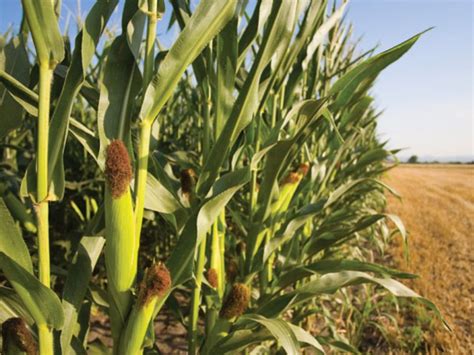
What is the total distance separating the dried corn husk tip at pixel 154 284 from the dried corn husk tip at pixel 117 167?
110 mm

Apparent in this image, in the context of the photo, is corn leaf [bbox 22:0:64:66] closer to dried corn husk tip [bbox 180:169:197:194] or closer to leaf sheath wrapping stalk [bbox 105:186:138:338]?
leaf sheath wrapping stalk [bbox 105:186:138:338]

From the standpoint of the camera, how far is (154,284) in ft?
1.54

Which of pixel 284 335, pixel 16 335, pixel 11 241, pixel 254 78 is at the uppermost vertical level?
pixel 254 78

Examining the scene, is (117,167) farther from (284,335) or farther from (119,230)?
(284,335)

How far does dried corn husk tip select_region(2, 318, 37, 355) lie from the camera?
1.58 ft

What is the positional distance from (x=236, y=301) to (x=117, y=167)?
30 cm

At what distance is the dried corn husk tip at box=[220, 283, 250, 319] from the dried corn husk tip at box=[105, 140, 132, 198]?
0.85ft

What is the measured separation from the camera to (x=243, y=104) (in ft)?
1.67

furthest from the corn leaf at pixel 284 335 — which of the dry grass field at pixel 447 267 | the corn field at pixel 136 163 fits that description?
the dry grass field at pixel 447 267

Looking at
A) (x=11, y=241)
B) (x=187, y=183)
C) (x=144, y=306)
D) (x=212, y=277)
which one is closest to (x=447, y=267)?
(x=212, y=277)

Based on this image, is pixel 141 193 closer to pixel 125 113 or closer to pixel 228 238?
pixel 125 113

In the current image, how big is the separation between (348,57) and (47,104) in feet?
4.80

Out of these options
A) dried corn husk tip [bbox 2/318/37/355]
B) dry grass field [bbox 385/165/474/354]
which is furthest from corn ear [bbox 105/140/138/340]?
dry grass field [bbox 385/165/474/354]

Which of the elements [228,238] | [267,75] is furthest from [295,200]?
[267,75]
